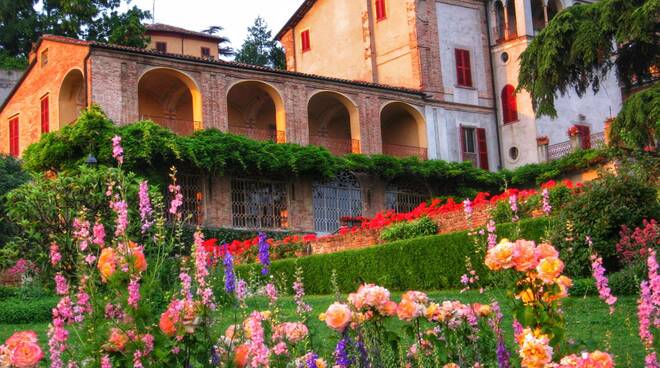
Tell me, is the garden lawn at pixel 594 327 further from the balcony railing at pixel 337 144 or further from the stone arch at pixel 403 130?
the stone arch at pixel 403 130

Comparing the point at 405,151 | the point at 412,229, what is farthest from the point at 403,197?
the point at 412,229

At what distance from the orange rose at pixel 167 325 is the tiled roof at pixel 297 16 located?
104 ft

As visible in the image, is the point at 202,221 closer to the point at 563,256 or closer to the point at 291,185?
the point at 291,185

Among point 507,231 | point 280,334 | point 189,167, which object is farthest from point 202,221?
point 280,334

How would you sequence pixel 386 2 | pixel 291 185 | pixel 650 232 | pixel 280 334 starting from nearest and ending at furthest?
pixel 280 334, pixel 650 232, pixel 291 185, pixel 386 2

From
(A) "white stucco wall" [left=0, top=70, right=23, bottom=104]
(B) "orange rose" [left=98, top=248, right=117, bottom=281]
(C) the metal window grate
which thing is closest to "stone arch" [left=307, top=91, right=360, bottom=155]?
(C) the metal window grate

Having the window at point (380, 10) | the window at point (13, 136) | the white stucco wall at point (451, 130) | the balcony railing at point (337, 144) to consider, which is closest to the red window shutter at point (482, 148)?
the white stucco wall at point (451, 130)

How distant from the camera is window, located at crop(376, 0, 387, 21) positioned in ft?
106

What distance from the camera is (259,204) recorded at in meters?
26.8

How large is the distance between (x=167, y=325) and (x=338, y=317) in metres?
0.82

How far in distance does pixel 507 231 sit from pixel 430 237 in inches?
65.0

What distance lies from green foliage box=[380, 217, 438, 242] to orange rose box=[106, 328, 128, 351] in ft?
47.8

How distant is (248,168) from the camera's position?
2612 cm

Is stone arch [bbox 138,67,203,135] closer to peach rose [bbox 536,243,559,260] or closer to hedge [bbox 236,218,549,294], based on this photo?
hedge [bbox 236,218,549,294]
